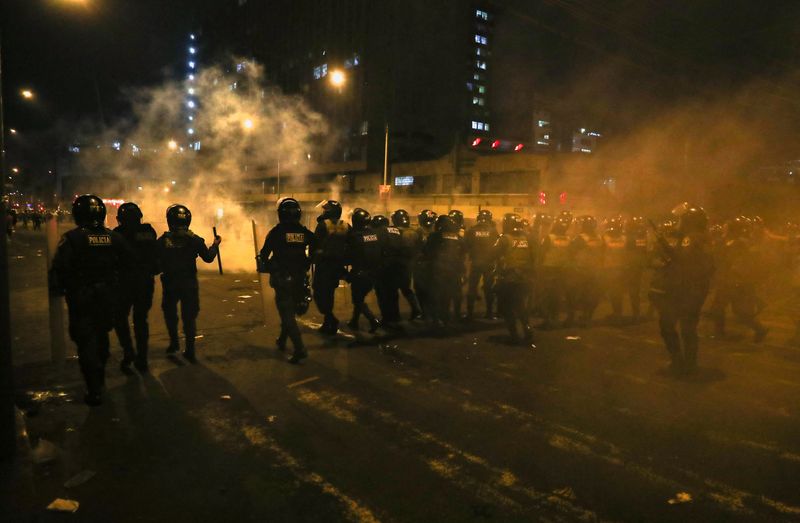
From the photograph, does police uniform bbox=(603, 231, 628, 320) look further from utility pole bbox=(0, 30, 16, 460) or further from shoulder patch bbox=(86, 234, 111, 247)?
utility pole bbox=(0, 30, 16, 460)

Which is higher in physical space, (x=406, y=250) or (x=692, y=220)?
(x=692, y=220)

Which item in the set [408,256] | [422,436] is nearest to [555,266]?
[408,256]

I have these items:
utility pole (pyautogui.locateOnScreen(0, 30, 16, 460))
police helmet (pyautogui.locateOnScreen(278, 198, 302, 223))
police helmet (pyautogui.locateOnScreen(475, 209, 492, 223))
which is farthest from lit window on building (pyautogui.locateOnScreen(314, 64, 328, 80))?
utility pole (pyautogui.locateOnScreen(0, 30, 16, 460))

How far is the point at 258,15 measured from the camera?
73375mm

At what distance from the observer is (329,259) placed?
21.9 feet

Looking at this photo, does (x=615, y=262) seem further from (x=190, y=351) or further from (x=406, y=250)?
(x=190, y=351)

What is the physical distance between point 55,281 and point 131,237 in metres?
1.06

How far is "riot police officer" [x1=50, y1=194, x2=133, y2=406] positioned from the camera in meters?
4.30

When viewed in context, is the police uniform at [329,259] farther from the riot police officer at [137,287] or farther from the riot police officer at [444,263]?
the riot police officer at [137,287]

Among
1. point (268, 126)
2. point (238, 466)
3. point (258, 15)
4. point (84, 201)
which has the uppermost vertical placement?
point (258, 15)

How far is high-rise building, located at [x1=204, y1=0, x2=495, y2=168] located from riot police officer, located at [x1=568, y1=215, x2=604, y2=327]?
43927mm

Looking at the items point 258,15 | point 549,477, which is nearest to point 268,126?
point 258,15

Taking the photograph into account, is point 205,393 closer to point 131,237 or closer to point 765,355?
point 131,237

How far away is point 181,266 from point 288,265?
1.11m
